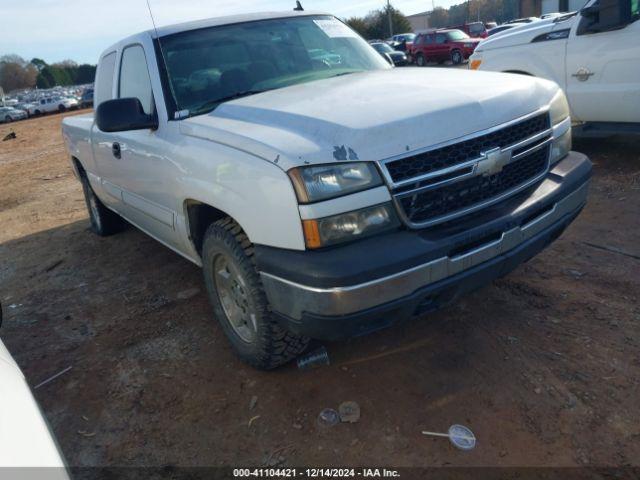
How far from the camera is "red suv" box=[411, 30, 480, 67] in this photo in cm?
2489

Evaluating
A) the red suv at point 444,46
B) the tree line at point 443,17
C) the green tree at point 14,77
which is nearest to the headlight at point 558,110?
the red suv at point 444,46

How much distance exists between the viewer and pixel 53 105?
43.3 metres

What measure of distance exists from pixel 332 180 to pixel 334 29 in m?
Answer: 2.29

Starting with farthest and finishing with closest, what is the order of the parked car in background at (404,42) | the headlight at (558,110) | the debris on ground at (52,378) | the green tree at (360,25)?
the green tree at (360,25)
the parked car in background at (404,42)
the debris on ground at (52,378)
the headlight at (558,110)

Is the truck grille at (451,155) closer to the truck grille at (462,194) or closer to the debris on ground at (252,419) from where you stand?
the truck grille at (462,194)

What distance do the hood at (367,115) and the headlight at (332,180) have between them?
0.04 m

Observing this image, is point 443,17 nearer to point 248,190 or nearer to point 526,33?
point 526,33

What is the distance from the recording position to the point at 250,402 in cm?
285

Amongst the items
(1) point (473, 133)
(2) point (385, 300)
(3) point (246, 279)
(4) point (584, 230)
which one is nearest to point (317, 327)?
(2) point (385, 300)

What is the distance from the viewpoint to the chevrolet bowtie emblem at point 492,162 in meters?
2.48

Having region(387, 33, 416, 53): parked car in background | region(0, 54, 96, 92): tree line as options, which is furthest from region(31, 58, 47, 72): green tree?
region(387, 33, 416, 53): parked car in background

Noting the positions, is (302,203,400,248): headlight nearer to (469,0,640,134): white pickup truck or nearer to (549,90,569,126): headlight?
(549,90,569,126): headlight

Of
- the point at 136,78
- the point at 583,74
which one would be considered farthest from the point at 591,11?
the point at 136,78

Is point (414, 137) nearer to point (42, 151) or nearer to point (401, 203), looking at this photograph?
point (401, 203)
